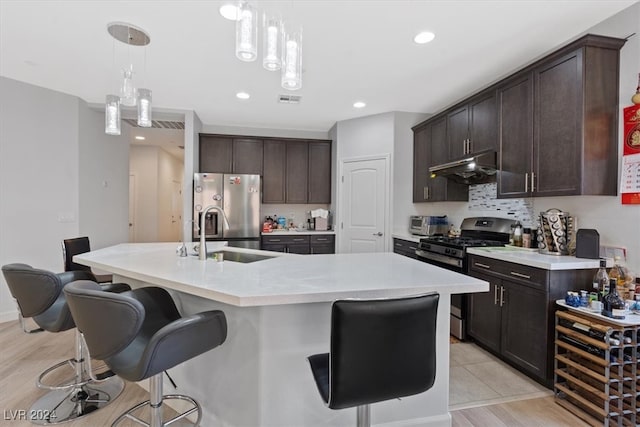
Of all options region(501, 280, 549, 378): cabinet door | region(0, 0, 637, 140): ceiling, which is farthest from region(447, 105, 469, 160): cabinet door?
region(501, 280, 549, 378): cabinet door

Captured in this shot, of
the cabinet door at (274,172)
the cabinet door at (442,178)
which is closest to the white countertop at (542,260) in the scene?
the cabinet door at (442,178)

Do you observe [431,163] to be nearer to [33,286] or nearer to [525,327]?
[525,327]

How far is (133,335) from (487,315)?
2.67m

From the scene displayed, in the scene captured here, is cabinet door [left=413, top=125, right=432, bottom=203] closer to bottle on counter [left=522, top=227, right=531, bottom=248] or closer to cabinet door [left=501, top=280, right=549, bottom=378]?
bottle on counter [left=522, top=227, right=531, bottom=248]

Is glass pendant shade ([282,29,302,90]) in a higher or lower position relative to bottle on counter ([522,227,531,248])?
higher

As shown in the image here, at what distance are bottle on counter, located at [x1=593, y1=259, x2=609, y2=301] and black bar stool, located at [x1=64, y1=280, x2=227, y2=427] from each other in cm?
234

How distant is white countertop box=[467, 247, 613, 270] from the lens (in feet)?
6.80

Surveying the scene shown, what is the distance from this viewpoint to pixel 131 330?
3.81 ft

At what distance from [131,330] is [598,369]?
253 cm

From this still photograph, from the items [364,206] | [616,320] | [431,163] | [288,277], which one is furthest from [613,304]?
[364,206]

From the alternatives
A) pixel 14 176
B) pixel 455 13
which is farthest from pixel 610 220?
pixel 14 176

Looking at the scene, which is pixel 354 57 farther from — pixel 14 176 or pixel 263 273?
pixel 14 176

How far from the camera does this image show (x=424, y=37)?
2.41 m

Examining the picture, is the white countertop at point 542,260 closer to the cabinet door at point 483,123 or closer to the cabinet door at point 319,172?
the cabinet door at point 483,123
